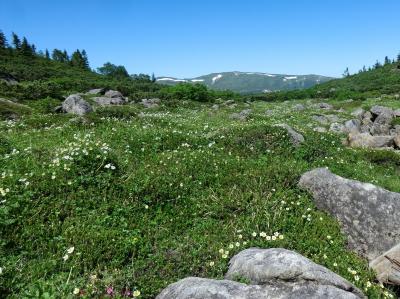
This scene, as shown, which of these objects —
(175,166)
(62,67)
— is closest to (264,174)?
(175,166)

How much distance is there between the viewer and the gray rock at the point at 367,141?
22322 millimetres

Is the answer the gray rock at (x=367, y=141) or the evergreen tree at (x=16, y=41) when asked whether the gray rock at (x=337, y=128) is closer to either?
the gray rock at (x=367, y=141)

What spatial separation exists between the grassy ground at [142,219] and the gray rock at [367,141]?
7.68m

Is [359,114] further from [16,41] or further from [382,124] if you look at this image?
[16,41]

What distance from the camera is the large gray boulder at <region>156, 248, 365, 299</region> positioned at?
20.7 feet

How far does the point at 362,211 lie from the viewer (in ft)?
33.9

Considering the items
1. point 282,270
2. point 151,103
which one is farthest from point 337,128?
point 151,103

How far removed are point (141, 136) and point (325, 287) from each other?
35.1 ft

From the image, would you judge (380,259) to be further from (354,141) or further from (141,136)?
(354,141)

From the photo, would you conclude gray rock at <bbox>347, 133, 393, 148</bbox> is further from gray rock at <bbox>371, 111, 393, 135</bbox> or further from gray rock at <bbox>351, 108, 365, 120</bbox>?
gray rock at <bbox>351, 108, 365, 120</bbox>

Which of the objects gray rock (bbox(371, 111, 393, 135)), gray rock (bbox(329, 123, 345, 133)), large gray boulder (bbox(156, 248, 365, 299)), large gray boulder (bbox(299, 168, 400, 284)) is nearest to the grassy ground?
large gray boulder (bbox(299, 168, 400, 284))

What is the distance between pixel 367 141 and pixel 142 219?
1642cm

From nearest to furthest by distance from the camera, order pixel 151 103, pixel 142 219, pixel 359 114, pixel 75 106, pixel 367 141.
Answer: pixel 142 219 → pixel 367 141 → pixel 75 106 → pixel 359 114 → pixel 151 103

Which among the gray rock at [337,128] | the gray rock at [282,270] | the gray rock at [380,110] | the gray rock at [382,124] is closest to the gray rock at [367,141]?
the gray rock at [337,128]
